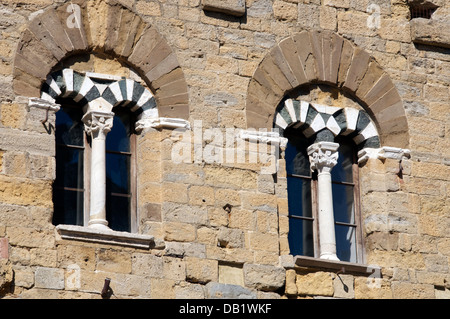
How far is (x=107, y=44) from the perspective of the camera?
59.7 ft

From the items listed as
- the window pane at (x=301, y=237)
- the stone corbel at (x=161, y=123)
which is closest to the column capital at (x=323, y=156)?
the window pane at (x=301, y=237)

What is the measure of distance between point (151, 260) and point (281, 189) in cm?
180

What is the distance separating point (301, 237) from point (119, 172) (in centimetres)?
214

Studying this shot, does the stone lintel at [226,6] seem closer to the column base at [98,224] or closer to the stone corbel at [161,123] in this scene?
the stone corbel at [161,123]

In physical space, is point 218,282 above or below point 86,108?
below

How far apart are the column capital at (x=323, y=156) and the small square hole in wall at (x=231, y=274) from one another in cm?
162

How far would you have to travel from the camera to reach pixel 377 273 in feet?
60.8

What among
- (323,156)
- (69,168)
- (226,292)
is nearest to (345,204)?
(323,156)

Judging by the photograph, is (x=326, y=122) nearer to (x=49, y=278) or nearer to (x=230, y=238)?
(x=230, y=238)

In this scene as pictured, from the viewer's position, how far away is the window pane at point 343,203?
19.1 metres

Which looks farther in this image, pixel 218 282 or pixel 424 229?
pixel 424 229
